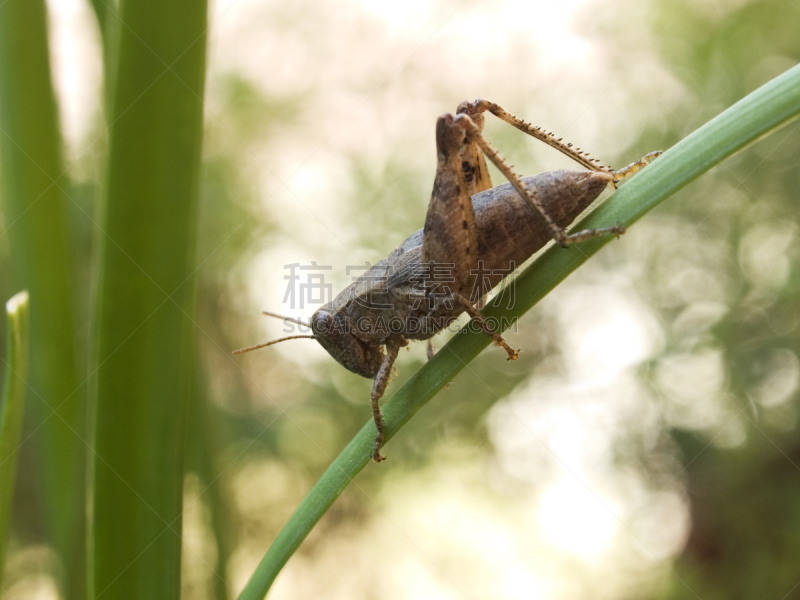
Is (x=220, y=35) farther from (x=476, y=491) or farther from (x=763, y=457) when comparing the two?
(x=763, y=457)

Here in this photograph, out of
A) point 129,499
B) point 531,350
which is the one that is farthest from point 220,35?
point 129,499

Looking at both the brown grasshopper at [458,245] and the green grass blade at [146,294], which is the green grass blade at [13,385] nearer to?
the green grass blade at [146,294]

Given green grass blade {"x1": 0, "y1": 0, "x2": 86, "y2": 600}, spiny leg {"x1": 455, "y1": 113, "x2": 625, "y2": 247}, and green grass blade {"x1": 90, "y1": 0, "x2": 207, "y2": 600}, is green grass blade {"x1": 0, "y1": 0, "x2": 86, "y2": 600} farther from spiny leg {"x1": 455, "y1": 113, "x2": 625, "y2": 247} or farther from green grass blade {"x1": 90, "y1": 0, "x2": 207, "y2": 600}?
spiny leg {"x1": 455, "y1": 113, "x2": 625, "y2": 247}

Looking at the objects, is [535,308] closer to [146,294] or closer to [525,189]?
[525,189]

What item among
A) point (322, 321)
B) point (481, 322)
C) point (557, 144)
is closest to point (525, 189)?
point (557, 144)

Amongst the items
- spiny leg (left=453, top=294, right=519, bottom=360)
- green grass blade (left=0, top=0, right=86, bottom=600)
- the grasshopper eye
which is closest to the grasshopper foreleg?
the grasshopper eye

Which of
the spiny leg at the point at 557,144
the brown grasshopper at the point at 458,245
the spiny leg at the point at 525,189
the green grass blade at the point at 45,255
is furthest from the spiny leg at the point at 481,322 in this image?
the green grass blade at the point at 45,255
